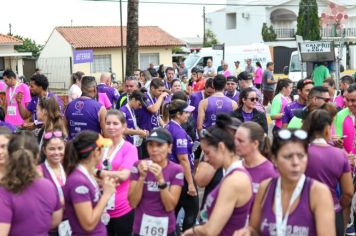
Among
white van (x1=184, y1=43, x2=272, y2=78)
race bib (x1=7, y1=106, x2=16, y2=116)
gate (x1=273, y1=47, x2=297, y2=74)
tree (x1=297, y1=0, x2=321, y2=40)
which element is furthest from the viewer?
tree (x1=297, y1=0, x2=321, y2=40)

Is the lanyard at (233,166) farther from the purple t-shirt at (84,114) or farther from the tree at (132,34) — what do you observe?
the tree at (132,34)

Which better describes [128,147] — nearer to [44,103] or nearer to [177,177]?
[177,177]

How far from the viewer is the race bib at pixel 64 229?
431cm

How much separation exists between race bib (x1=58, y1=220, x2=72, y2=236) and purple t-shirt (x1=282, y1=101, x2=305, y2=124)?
14.3 feet

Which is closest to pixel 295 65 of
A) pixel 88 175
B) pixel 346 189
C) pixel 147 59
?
pixel 147 59

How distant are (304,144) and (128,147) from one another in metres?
2.18

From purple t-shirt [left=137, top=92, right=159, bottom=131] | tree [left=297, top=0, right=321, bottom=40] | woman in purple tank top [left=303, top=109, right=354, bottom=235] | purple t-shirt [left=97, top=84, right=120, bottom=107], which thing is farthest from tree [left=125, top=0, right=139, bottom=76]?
tree [left=297, top=0, right=321, bottom=40]

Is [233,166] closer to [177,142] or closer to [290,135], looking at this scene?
[290,135]

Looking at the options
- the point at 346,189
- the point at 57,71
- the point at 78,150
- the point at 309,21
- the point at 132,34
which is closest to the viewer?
the point at 78,150

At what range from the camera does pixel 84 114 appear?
6742mm

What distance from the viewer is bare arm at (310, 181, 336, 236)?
317 centimetres

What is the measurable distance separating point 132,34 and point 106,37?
3219 cm

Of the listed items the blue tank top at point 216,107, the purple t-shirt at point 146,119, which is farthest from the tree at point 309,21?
the purple t-shirt at point 146,119

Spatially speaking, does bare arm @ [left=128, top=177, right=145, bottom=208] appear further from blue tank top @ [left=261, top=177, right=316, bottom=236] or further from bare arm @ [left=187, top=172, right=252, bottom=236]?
blue tank top @ [left=261, top=177, right=316, bottom=236]
